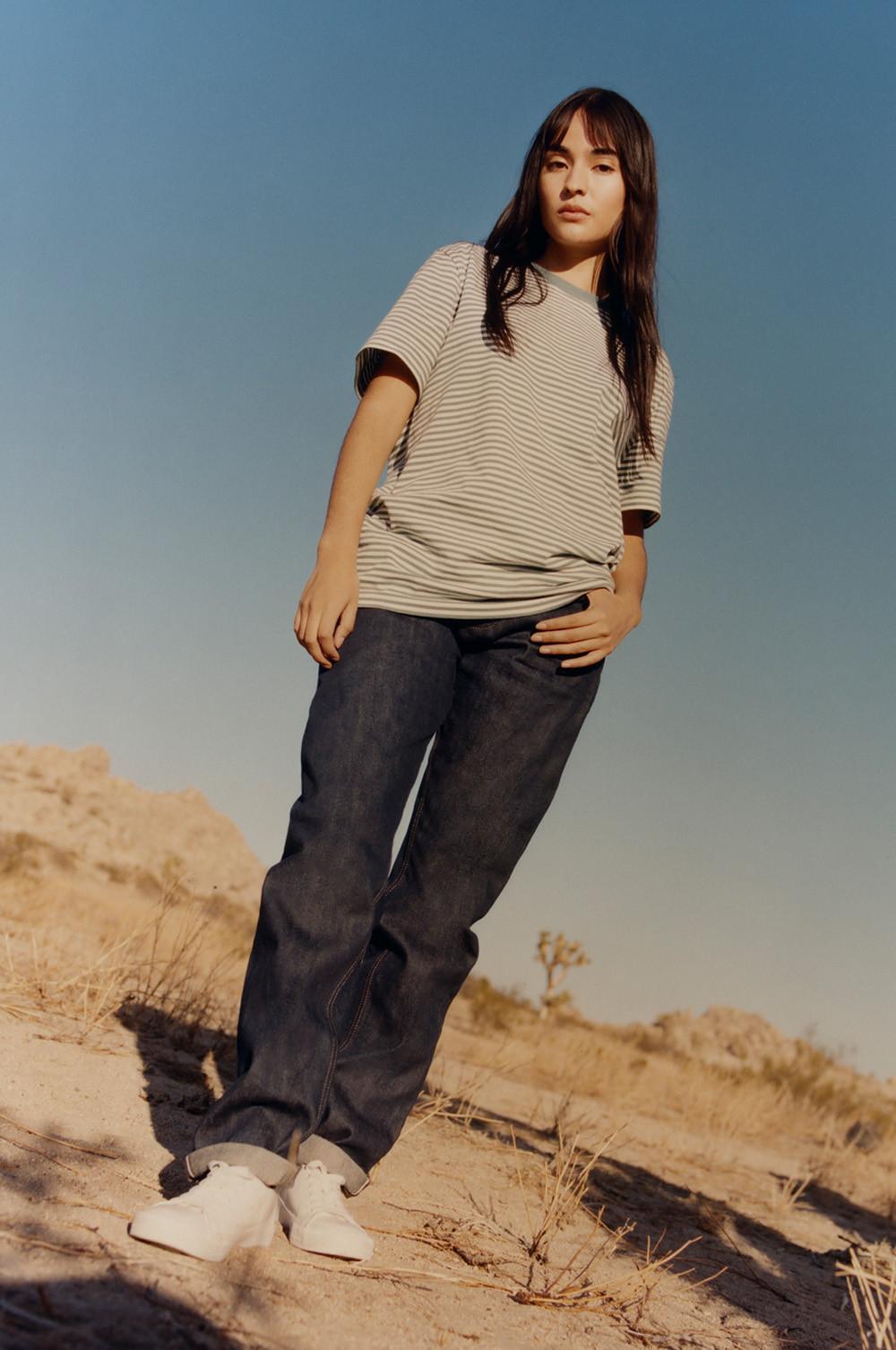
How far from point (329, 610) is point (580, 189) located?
1.10 meters

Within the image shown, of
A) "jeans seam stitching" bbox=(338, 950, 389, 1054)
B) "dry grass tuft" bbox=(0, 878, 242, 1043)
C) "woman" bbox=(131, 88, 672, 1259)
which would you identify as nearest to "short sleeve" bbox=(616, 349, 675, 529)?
"woman" bbox=(131, 88, 672, 1259)

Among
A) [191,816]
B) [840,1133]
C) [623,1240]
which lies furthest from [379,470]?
[191,816]

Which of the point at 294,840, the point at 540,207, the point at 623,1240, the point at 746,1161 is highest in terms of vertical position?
the point at 540,207

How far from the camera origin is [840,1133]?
939 centimetres

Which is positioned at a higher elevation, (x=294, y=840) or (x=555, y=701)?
(x=555, y=701)

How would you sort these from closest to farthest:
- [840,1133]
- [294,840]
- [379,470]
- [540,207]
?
1. [294,840]
2. [379,470]
3. [540,207]
4. [840,1133]

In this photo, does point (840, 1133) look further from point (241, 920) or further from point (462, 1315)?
point (241, 920)

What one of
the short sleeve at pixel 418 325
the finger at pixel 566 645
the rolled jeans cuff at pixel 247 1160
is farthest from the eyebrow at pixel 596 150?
the rolled jeans cuff at pixel 247 1160

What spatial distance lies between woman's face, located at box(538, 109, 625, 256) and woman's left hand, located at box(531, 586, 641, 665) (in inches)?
31.2

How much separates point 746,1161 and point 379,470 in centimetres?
520

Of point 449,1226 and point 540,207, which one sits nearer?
point 449,1226

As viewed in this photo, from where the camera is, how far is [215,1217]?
1.58 meters

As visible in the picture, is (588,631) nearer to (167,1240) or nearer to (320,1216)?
(320,1216)

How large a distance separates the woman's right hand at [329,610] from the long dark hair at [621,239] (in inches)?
29.6
